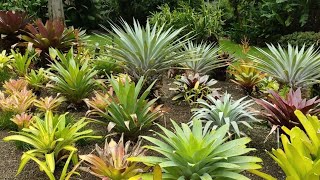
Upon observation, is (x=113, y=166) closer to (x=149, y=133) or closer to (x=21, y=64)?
(x=149, y=133)

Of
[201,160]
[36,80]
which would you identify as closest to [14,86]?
[36,80]

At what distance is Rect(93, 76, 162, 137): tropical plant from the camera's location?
3.75m

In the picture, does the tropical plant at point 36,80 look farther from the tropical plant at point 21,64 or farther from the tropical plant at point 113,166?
the tropical plant at point 113,166

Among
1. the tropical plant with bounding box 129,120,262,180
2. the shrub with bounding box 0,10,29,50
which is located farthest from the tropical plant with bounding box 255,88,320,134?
the shrub with bounding box 0,10,29,50

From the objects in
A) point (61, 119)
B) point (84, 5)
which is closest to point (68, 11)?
point (84, 5)

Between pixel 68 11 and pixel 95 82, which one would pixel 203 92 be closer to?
pixel 95 82

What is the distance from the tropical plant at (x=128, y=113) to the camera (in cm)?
375

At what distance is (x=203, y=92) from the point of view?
4934mm

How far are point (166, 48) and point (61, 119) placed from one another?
1673 mm

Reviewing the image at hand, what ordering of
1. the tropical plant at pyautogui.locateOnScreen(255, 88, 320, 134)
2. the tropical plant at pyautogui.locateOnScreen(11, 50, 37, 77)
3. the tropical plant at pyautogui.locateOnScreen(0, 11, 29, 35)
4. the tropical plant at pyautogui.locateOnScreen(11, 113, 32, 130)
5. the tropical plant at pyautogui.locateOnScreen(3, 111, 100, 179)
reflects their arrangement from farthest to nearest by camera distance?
the tropical plant at pyautogui.locateOnScreen(0, 11, 29, 35)
the tropical plant at pyautogui.locateOnScreen(11, 50, 37, 77)
the tropical plant at pyautogui.locateOnScreen(11, 113, 32, 130)
the tropical plant at pyautogui.locateOnScreen(255, 88, 320, 134)
the tropical plant at pyautogui.locateOnScreen(3, 111, 100, 179)

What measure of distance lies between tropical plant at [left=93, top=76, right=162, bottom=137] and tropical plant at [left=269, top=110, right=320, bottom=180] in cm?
148

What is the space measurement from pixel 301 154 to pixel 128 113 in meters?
1.73

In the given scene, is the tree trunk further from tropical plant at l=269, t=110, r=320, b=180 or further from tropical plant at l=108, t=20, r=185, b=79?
tropical plant at l=269, t=110, r=320, b=180

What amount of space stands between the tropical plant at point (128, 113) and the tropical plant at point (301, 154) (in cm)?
148
